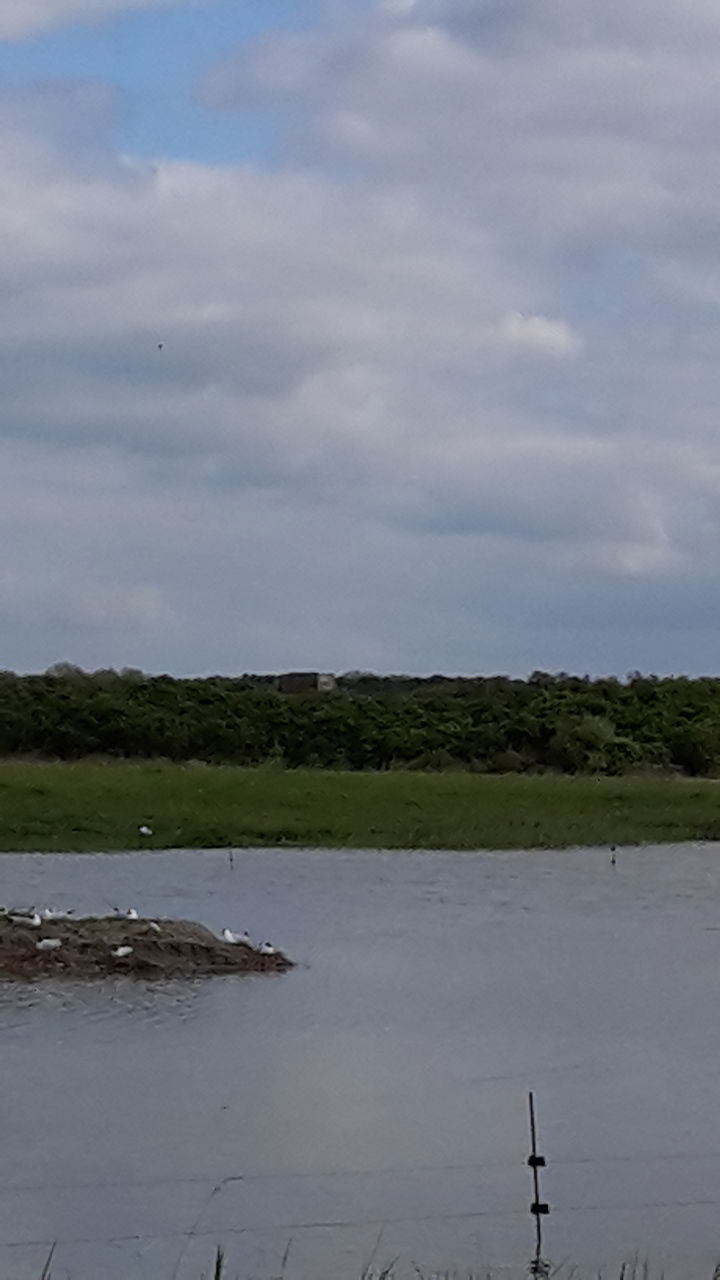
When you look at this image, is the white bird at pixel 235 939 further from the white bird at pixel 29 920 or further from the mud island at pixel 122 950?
the white bird at pixel 29 920

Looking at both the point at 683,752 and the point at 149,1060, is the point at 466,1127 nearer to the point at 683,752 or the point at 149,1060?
the point at 149,1060

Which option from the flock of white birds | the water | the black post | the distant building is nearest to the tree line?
the distant building

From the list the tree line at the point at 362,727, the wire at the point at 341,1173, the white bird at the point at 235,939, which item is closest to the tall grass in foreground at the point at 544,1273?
the wire at the point at 341,1173

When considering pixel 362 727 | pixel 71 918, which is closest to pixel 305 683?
pixel 362 727

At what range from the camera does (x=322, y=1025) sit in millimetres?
14969

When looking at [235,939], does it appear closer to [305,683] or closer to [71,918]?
[71,918]

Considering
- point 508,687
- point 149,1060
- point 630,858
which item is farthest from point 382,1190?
point 508,687

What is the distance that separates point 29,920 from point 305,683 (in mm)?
→ 34000

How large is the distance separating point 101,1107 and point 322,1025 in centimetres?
288

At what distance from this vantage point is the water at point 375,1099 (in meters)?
9.91

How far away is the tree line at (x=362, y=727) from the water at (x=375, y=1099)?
1767 cm

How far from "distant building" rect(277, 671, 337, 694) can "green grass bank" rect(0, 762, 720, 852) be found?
1612 cm

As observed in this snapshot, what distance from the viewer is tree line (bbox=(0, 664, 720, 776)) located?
39.1 meters

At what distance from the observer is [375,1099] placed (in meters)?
12.8
